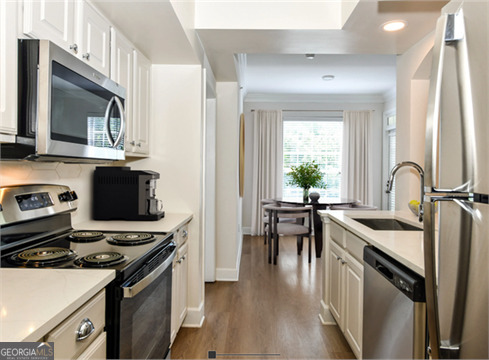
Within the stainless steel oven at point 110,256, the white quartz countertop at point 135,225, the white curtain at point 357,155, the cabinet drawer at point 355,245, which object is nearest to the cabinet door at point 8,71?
the stainless steel oven at point 110,256

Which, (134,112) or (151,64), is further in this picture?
(151,64)

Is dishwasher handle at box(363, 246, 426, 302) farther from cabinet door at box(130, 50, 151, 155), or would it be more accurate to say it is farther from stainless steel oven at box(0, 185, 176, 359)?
cabinet door at box(130, 50, 151, 155)

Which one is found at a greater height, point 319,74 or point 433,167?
point 319,74

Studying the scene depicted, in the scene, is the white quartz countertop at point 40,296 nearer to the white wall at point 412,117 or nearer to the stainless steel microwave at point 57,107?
the stainless steel microwave at point 57,107

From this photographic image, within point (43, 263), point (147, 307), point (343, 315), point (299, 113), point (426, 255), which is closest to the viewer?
point (426, 255)

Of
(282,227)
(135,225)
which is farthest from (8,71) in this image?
(282,227)

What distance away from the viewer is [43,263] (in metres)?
1.36

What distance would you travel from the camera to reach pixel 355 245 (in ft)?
6.97

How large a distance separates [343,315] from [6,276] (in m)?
1.94

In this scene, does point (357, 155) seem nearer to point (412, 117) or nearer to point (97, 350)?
point (412, 117)

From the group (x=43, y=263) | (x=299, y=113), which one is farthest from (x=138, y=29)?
(x=299, y=113)

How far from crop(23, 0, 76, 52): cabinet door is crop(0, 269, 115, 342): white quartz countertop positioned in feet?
2.87

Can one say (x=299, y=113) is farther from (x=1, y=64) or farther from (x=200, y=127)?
(x=1, y=64)

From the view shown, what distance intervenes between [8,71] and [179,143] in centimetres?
167
